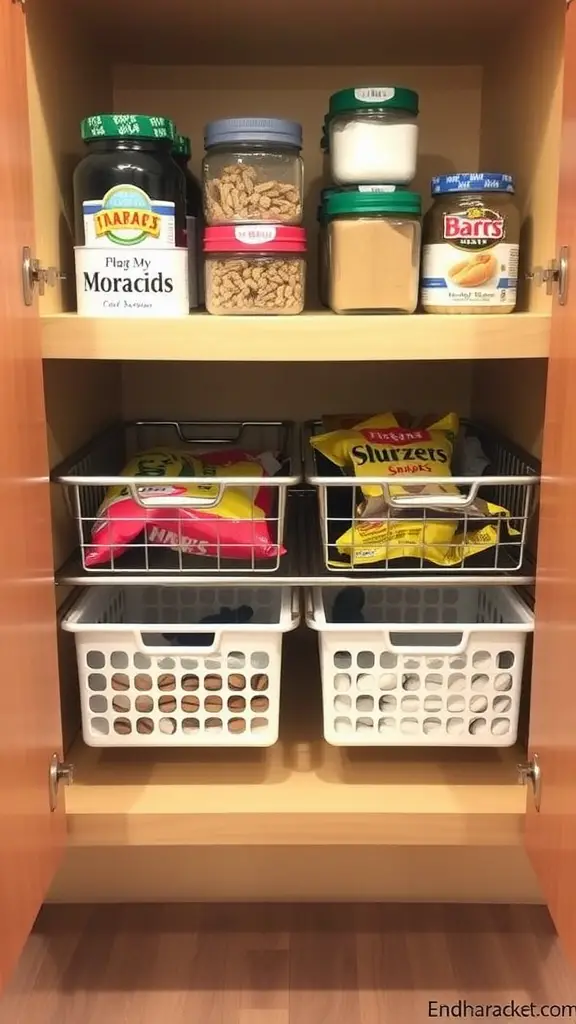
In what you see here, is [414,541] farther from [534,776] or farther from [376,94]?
[376,94]

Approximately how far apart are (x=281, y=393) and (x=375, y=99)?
45cm

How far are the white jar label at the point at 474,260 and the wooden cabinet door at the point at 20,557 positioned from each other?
1.33ft

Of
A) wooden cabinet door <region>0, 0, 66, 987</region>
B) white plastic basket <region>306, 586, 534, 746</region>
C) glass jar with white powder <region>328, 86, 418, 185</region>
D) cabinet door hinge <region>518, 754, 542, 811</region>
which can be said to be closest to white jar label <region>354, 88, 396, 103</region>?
glass jar with white powder <region>328, 86, 418, 185</region>

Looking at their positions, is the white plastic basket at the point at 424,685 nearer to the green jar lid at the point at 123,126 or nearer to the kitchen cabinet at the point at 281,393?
the kitchen cabinet at the point at 281,393

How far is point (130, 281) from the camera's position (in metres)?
0.91

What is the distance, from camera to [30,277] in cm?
82

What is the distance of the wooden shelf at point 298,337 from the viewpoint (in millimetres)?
897

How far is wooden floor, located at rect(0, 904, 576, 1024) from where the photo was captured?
1.04 m

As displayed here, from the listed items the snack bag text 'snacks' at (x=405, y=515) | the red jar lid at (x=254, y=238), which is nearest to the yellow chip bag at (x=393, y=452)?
the snack bag text 'snacks' at (x=405, y=515)

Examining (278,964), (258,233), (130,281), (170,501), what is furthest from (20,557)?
(278,964)

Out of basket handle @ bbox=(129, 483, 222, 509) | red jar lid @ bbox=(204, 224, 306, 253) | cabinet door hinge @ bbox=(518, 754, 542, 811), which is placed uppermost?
red jar lid @ bbox=(204, 224, 306, 253)

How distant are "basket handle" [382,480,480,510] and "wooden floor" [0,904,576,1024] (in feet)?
1.87

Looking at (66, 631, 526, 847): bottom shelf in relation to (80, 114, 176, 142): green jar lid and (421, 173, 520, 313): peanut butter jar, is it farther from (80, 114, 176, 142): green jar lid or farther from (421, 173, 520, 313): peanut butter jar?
(80, 114, 176, 142): green jar lid

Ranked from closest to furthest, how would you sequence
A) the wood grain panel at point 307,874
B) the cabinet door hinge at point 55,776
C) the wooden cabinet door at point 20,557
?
the wooden cabinet door at point 20,557, the cabinet door hinge at point 55,776, the wood grain panel at point 307,874
